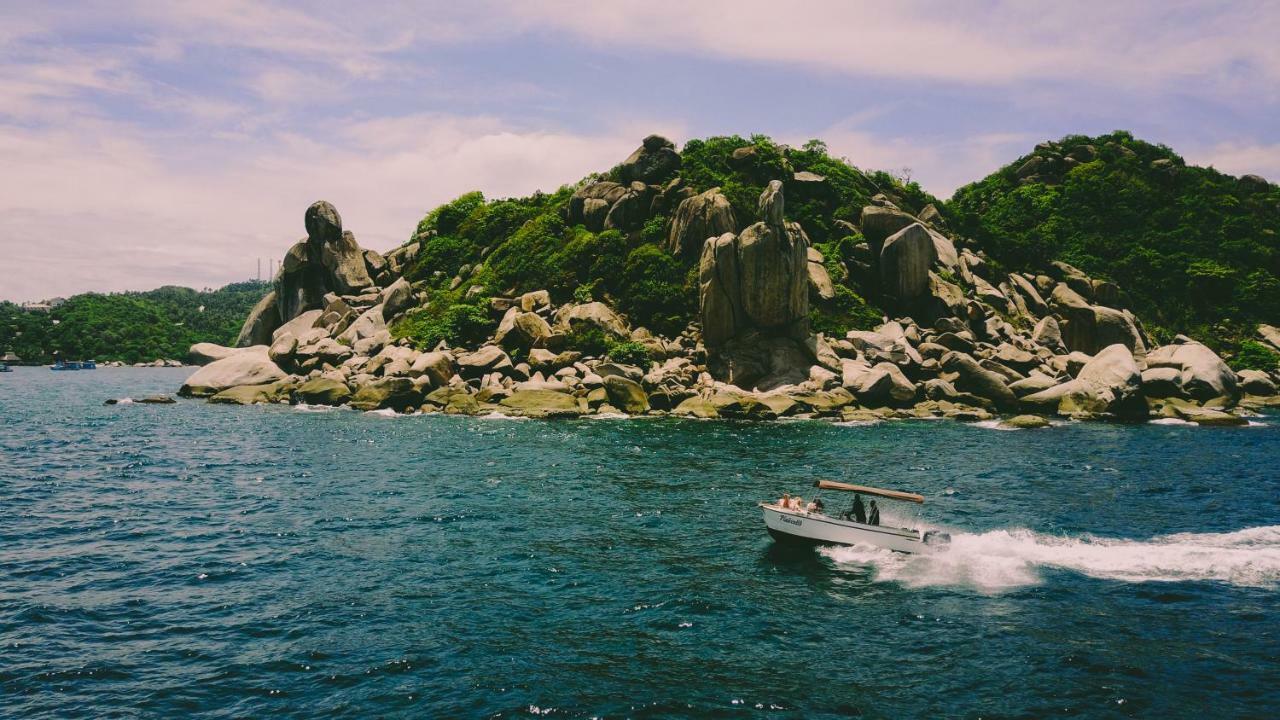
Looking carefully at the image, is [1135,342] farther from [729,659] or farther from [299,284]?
[299,284]

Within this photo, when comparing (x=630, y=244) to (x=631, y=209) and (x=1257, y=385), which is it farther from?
(x=1257, y=385)

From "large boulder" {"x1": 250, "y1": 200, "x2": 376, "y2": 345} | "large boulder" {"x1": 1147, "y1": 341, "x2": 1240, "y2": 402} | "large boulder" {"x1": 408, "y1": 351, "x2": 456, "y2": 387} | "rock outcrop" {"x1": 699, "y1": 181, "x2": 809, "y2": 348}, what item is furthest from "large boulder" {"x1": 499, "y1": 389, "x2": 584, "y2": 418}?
"large boulder" {"x1": 1147, "y1": 341, "x2": 1240, "y2": 402}

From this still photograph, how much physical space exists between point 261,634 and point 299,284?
84632 millimetres

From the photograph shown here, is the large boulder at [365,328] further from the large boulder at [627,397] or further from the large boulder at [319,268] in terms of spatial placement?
the large boulder at [627,397]

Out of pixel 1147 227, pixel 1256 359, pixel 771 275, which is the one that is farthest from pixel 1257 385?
pixel 771 275

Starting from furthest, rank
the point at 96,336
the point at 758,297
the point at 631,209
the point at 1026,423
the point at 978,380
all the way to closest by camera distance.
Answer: the point at 96,336
the point at 631,209
the point at 758,297
the point at 978,380
the point at 1026,423

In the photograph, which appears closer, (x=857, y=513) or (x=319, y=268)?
(x=857, y=513)

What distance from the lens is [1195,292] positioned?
318 ft

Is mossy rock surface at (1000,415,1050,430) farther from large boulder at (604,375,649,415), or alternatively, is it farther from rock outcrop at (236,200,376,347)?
rock outcrop at (236,200,376,347)

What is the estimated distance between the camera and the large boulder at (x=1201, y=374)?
6297 cm

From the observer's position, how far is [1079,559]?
78.0 ft

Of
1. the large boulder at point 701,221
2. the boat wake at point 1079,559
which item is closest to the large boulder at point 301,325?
the large boulder at point 701,221

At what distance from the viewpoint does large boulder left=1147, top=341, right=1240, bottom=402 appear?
63.0 metres

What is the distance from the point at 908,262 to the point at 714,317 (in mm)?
24105
